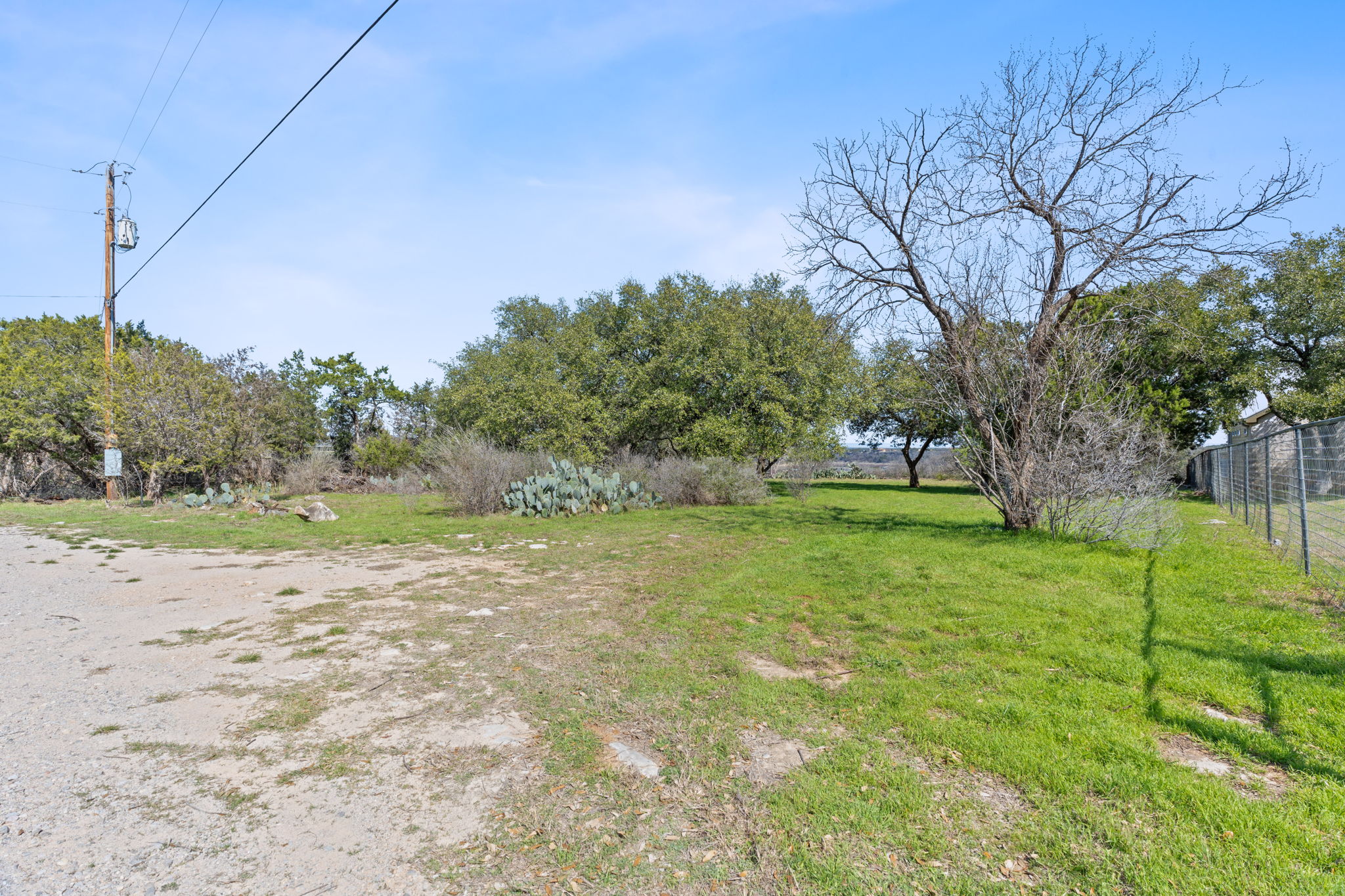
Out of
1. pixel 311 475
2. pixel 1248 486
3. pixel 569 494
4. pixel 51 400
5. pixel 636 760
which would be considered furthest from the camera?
pixel 311 475

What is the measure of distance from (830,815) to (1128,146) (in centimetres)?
1206

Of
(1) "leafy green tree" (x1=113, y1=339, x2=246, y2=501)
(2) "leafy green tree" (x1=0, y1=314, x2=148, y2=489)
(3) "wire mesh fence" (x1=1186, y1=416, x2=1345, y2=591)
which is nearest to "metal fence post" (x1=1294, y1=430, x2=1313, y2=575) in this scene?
(3) "wire mesh fence" (x1=1186, y1=416, x2=1345, y2=591)

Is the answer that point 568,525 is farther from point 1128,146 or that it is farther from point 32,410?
point 32,410

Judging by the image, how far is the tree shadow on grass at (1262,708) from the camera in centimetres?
299

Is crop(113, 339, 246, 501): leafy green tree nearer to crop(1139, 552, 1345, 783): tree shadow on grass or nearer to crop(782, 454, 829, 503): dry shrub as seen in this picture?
crop(782, 454, 829, 503): dry shrub

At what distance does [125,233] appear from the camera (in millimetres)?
18609

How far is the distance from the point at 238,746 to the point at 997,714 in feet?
13.8

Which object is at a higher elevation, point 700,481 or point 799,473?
point 799,473

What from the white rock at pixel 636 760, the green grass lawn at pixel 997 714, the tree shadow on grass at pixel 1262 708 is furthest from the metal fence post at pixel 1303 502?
the white rock at pixel 636 760

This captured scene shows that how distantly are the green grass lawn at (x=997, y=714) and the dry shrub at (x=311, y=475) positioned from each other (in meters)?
20.5

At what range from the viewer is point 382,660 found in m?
4.71

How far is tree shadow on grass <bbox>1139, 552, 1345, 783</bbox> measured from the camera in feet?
9.82

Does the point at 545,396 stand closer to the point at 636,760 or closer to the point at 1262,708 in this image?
the point at 636,760

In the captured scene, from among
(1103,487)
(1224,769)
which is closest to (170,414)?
(1103,487)
